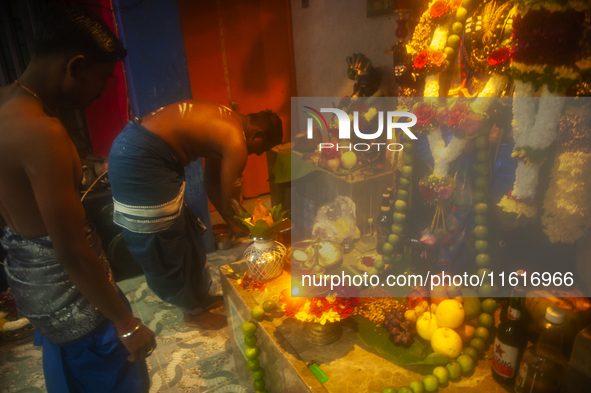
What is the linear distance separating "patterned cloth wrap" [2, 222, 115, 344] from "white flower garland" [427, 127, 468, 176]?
1.46 m

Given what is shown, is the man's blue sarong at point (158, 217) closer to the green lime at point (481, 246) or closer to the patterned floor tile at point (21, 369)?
the patterned floor tile at point (21, 369)

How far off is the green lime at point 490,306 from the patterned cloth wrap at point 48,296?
1384mm

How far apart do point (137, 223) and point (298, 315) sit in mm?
1260

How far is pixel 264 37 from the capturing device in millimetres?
4250

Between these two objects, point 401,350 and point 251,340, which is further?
point 251,340

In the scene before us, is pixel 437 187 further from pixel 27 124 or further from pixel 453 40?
pixel 27 124

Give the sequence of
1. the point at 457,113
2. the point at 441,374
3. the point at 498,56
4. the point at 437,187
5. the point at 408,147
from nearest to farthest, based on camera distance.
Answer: the point at 441,374
the point at 498,56
the point at 457,113
the point at 437,187
the point at 408,147

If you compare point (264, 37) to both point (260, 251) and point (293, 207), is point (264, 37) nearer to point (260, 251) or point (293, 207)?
point (293, 207)

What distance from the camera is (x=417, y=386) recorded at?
1.06m

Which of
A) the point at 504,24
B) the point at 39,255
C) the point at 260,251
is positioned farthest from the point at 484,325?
the point at 39,255

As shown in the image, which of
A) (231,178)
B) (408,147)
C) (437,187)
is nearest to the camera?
(437,187)

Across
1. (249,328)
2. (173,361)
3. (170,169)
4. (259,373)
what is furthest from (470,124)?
(173,361)

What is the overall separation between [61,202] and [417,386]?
45.2 inches

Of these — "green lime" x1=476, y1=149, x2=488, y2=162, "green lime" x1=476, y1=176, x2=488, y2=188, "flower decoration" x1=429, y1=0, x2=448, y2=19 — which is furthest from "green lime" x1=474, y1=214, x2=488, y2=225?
"flower decoration" x1=429, y1=0, x2=448, y2=19
